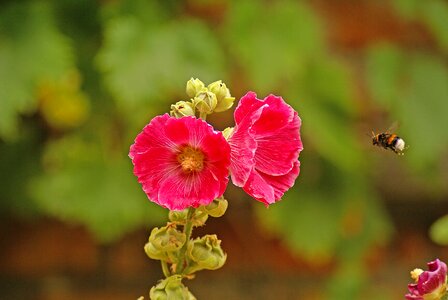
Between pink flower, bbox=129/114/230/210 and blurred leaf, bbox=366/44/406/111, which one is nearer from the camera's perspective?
pink flower, bbox=129/114/230/210

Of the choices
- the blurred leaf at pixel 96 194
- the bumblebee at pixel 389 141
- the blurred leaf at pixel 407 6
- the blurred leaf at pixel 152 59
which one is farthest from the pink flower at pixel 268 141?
the blurred leaf at pixel 407 6

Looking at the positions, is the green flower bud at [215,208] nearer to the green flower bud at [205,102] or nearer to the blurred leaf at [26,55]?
the green flower bud at [205,102]

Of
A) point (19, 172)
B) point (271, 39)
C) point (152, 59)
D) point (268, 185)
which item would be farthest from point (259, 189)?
point (19, 172)

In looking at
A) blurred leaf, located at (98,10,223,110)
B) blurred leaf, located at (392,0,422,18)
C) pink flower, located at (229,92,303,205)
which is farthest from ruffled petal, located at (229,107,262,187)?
blurred leaf, located at (392,0,422,18)

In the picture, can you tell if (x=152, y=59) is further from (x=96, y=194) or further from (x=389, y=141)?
(x=389, y=141)

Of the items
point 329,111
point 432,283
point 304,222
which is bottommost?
point 432,283

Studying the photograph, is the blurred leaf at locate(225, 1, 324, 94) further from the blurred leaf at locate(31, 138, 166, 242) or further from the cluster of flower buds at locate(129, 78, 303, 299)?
the cluster of flower buds at locate(129, 78, 303, 299)

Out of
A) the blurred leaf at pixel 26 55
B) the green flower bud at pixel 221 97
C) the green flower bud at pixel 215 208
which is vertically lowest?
the green flower bud at pixel 215 208
